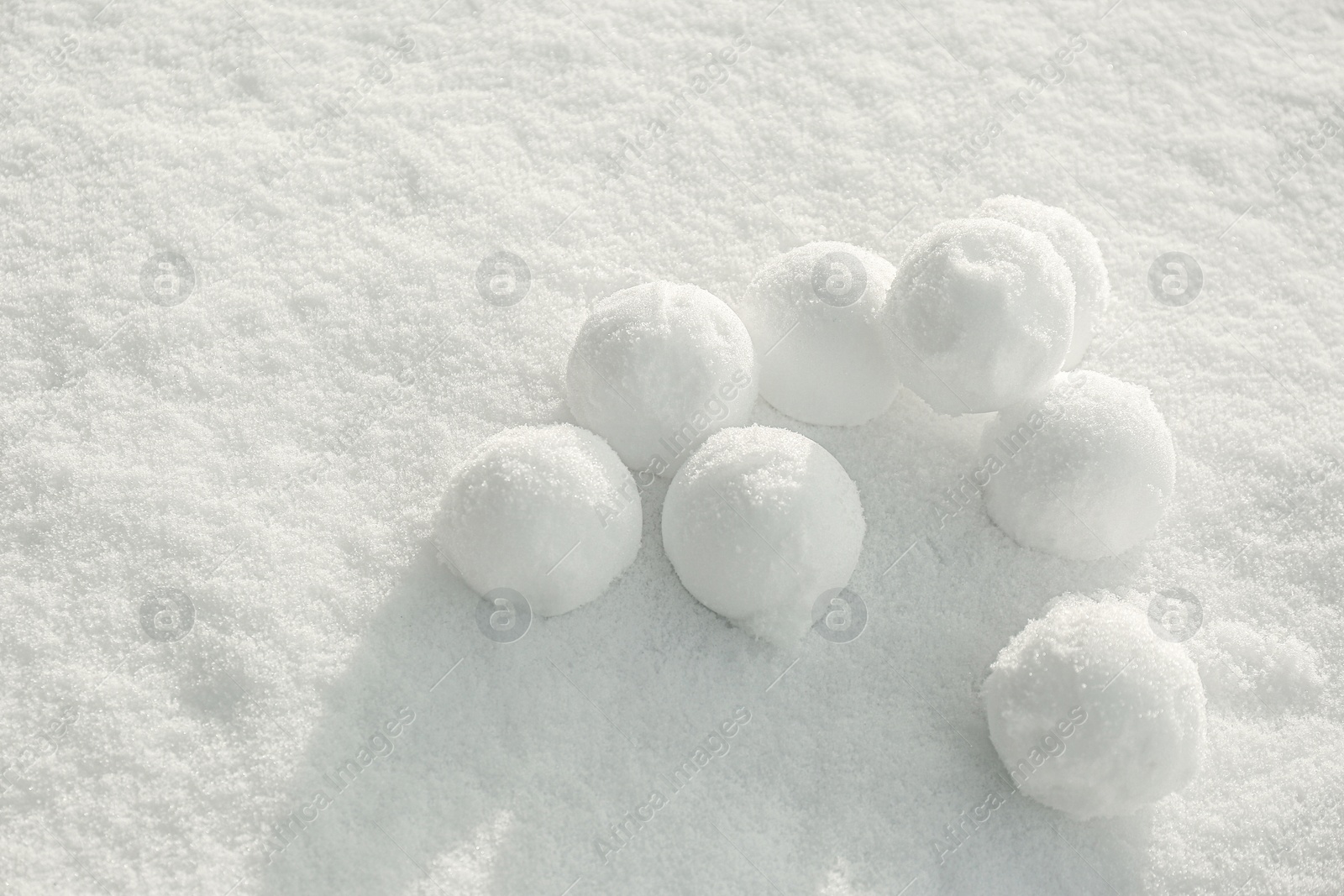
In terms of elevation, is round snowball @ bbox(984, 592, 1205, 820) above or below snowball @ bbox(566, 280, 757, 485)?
below

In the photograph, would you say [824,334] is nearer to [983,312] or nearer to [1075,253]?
[983,312]

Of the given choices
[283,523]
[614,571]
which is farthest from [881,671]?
[283,523]

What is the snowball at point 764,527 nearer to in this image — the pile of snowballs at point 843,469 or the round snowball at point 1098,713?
the pile of snowballs at point 843,469

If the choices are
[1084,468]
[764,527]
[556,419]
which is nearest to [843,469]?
[764,527]

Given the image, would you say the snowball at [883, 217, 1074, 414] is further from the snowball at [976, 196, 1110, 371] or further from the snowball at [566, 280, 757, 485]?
the snowball at [566, 280, 757, 485]

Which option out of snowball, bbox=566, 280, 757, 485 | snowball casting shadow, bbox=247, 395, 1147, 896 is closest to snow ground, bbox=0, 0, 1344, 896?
snowball casting shadow, bbox=247, 395, 1147, 896

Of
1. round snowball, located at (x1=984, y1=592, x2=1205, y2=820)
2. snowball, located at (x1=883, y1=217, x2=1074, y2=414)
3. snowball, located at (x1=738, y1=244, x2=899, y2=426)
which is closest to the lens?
round snowball, located at (x1=984, y1=592, x2=1205, y2=820)

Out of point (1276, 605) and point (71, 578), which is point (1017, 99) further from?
point (71, 578)
